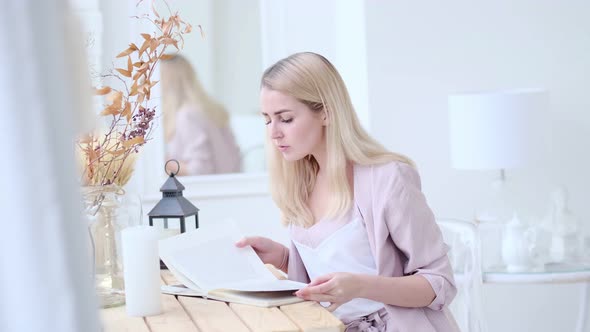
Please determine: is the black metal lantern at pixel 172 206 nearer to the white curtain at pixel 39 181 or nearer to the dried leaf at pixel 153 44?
the dried leaf at pixel 153 44

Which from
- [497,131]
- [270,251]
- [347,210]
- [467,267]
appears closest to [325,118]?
[347,210]

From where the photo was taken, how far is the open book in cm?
183

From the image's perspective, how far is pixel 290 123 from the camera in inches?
85.0

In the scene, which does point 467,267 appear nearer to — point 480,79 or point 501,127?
point 501,127

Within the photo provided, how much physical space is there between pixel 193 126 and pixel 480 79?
53.4 inches

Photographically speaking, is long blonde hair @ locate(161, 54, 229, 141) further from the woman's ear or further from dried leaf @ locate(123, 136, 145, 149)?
dried leaf @ locate(123, 136, 145, 149)

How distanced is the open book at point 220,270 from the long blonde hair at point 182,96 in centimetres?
241

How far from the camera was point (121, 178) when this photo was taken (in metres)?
2.01

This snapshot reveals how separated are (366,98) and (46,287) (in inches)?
128

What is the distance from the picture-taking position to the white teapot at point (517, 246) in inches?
130

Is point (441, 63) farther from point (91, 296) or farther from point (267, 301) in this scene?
point (91, 296)

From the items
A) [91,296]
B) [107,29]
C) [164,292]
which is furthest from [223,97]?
[91,296]

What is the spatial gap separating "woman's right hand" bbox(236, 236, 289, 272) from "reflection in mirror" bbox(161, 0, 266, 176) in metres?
2.18

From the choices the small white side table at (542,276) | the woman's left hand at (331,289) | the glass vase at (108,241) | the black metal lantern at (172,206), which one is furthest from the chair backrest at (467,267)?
the glass vase at (108,241)
